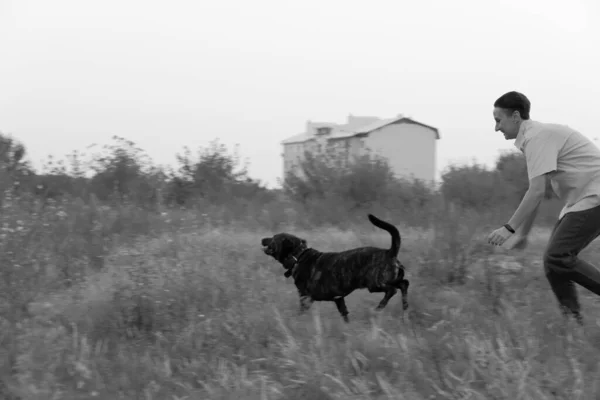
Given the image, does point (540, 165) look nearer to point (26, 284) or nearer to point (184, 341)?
point (184, 341)

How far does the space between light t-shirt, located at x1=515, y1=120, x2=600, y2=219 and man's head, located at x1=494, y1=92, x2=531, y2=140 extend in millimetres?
88

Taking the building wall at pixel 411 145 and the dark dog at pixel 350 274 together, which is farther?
the building wall at pixel 411 145

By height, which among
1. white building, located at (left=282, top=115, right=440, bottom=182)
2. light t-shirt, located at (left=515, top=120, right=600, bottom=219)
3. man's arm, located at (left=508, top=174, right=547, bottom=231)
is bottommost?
man's arm, located at (left=508, top=174, right=547, bottom=231)

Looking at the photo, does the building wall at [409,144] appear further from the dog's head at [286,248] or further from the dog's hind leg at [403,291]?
the dog's hind leg at [403,291]

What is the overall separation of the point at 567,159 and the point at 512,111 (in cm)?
58

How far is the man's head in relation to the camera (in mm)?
5258

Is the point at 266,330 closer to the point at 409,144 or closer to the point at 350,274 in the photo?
the point at 350,274

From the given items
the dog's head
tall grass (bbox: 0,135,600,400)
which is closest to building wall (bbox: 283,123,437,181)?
tall grass (bbox: 0,135,600,400)

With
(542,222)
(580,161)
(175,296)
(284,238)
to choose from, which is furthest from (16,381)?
(542,222)

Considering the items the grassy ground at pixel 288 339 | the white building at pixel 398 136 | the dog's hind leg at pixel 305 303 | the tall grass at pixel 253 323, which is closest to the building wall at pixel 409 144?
the white building at pixel 398 136

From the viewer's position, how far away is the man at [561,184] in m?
4.98

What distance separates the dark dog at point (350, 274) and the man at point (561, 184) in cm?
138

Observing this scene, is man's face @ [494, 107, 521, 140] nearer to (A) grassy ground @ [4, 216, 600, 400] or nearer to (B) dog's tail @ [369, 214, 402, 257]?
(B) dog's tail @ [369, 214, 402, 257]

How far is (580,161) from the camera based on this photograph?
513cm
